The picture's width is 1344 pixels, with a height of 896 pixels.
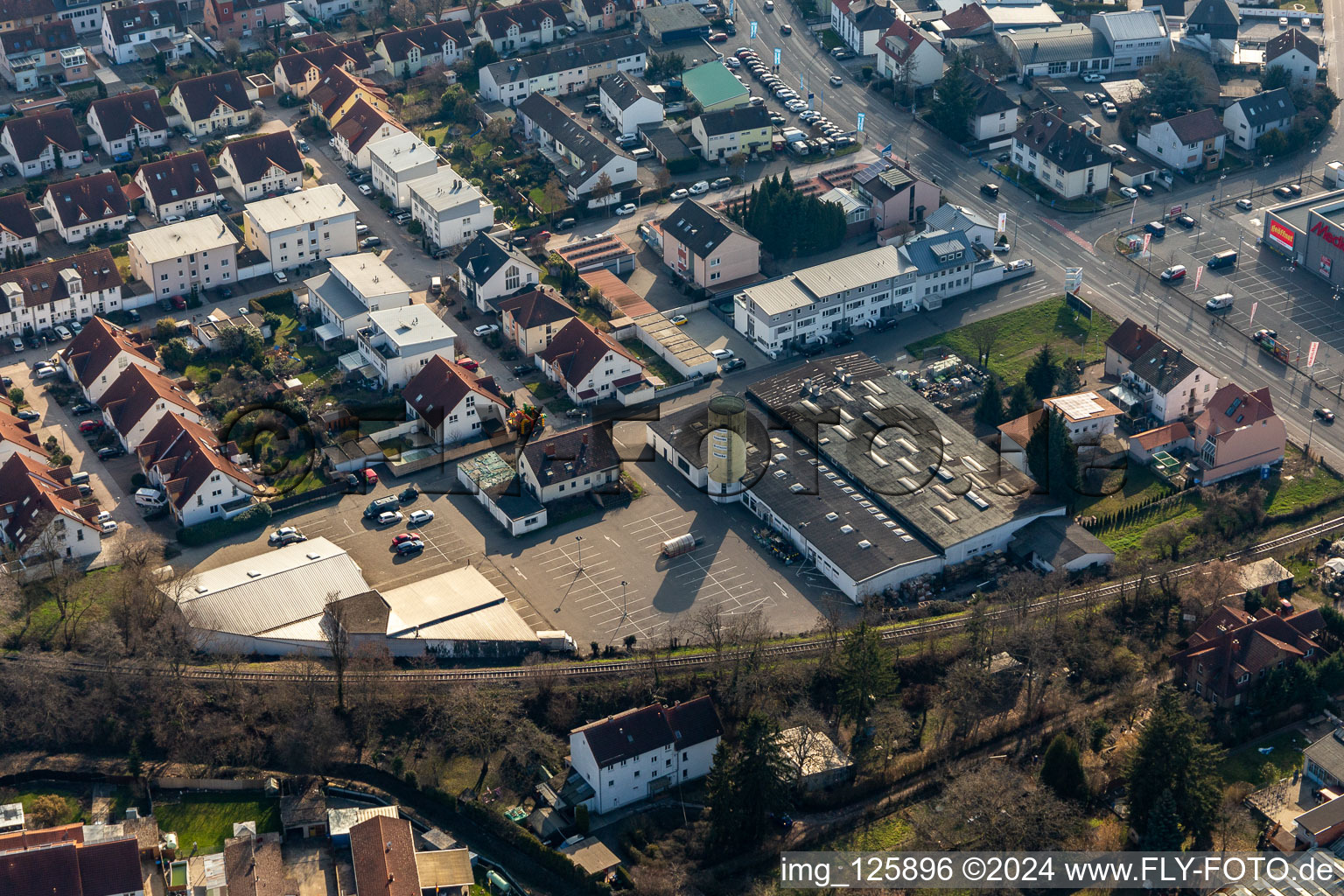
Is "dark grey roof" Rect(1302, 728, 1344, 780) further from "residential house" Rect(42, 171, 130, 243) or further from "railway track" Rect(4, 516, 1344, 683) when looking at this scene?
"residential house" Rect(42, 171, 130, 243)

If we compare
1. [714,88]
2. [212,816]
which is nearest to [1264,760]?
[212,816]

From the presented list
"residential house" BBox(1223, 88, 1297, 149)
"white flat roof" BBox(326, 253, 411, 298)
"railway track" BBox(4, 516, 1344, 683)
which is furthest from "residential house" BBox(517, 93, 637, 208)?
"railway track" BBox(4, 516, 1344, 683)

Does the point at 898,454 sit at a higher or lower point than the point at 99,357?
lower

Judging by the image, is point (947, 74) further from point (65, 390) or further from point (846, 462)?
point (65, 390)

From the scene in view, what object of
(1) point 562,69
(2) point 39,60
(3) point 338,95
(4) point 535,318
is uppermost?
(2) point 39,60

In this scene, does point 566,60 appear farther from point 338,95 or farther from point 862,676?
point 862,676
